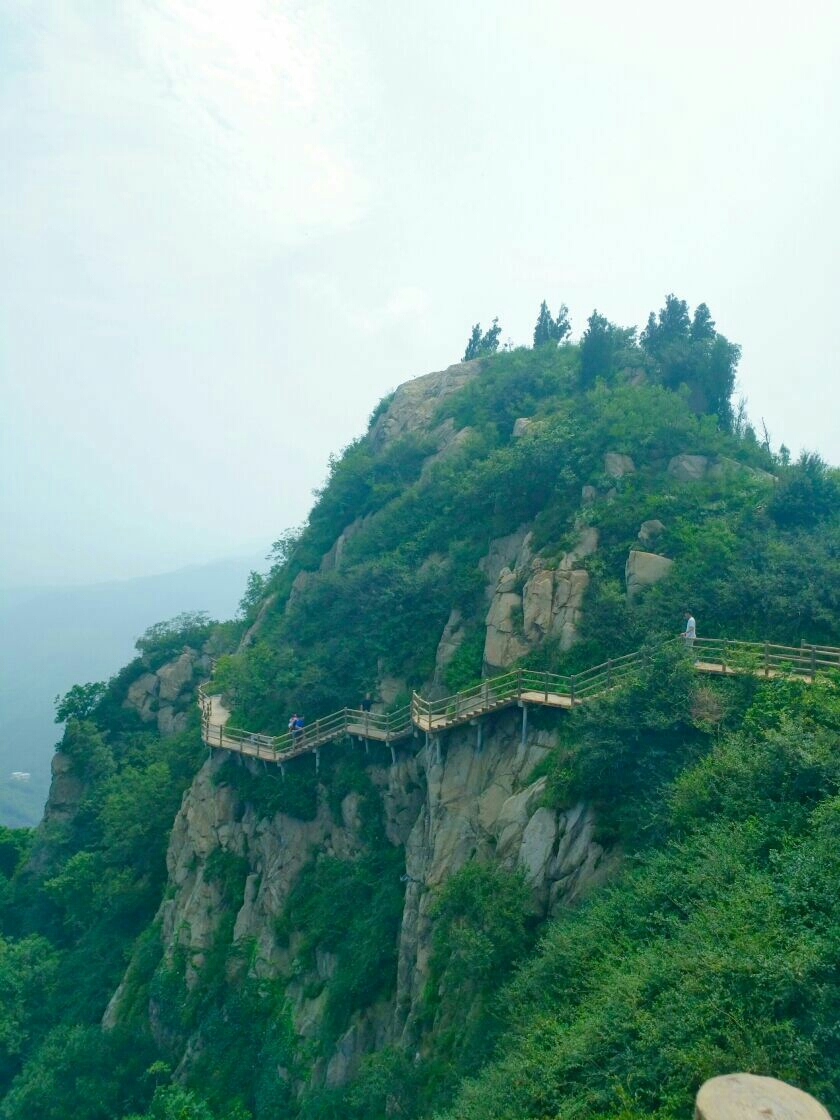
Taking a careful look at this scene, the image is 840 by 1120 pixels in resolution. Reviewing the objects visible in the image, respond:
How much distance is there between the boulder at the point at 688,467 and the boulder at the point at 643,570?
529cm

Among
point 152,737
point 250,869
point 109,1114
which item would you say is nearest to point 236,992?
point 250,869

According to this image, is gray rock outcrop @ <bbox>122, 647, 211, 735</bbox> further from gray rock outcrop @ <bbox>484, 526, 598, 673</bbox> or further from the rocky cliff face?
gray rock outcrop @ <bbox>484, 526, 598, 673</bbox>

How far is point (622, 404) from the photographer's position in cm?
2900

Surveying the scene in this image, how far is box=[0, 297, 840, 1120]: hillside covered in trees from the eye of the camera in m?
10.4

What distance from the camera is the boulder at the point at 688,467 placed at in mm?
25844

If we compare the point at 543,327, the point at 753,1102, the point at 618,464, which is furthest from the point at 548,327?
the point at 753,1102

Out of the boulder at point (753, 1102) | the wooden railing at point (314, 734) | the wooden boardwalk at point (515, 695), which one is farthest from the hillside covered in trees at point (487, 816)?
the boulder at point (753, 1102)

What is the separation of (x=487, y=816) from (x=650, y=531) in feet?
33.9

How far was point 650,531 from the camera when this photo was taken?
22.8 meters

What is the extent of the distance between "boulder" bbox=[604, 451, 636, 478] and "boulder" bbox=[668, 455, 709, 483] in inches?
59.0

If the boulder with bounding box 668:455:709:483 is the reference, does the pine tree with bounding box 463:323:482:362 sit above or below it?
above

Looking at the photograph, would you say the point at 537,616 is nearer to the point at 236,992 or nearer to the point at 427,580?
the point at 427,580

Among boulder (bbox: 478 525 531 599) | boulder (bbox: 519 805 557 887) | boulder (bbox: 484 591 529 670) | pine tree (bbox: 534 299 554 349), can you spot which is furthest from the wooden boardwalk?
pine tree (bbox: 534 299 554 349)

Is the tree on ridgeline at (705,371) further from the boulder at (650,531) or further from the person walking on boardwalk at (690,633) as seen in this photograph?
the person walking on boardwalk at (690,633)
